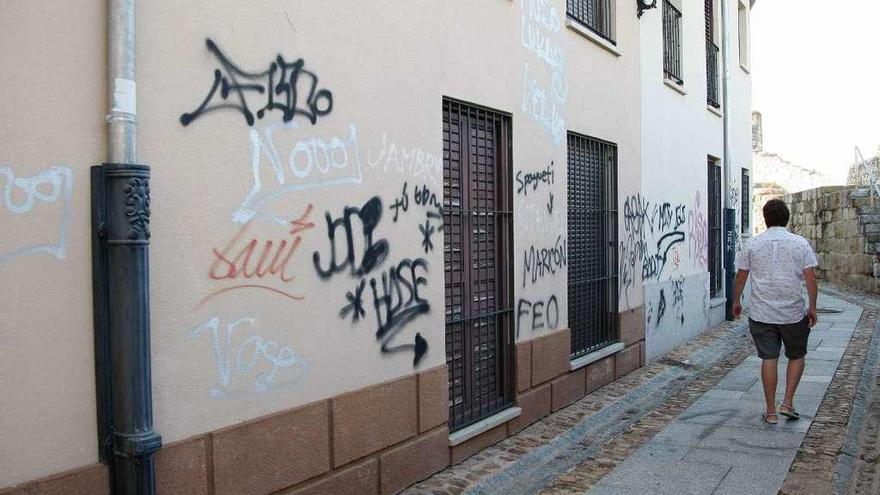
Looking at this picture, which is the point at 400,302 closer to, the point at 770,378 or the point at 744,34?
the point at 770,378

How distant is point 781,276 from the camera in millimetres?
6227

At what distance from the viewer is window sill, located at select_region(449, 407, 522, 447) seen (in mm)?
5394

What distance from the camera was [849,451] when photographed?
571cm

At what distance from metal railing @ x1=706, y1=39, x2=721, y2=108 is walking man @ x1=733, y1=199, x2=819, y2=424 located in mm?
6957

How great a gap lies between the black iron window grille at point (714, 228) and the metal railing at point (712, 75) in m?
1.01

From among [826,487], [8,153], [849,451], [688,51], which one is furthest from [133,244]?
[688,51]

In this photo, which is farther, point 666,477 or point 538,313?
point 538,313

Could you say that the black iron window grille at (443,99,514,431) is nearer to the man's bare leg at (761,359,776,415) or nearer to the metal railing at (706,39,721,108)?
the man's bare leg at (761,359,776,415)

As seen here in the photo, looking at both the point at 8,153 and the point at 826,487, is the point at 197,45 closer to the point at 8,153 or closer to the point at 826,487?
the point at 8,153

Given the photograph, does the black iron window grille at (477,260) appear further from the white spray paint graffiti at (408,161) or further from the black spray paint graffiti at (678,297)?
the black spray paint graffiti at (678,297)

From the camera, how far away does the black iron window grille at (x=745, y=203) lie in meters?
15.5

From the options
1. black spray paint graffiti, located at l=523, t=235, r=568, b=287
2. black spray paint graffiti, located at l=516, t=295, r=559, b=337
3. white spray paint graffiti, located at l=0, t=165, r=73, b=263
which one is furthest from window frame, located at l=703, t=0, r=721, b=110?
white spray paint graffiti, located at l=0, t=165, r=73, b=263

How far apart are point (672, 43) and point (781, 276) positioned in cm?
549

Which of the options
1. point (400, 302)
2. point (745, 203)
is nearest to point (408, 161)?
point (400, 302)
